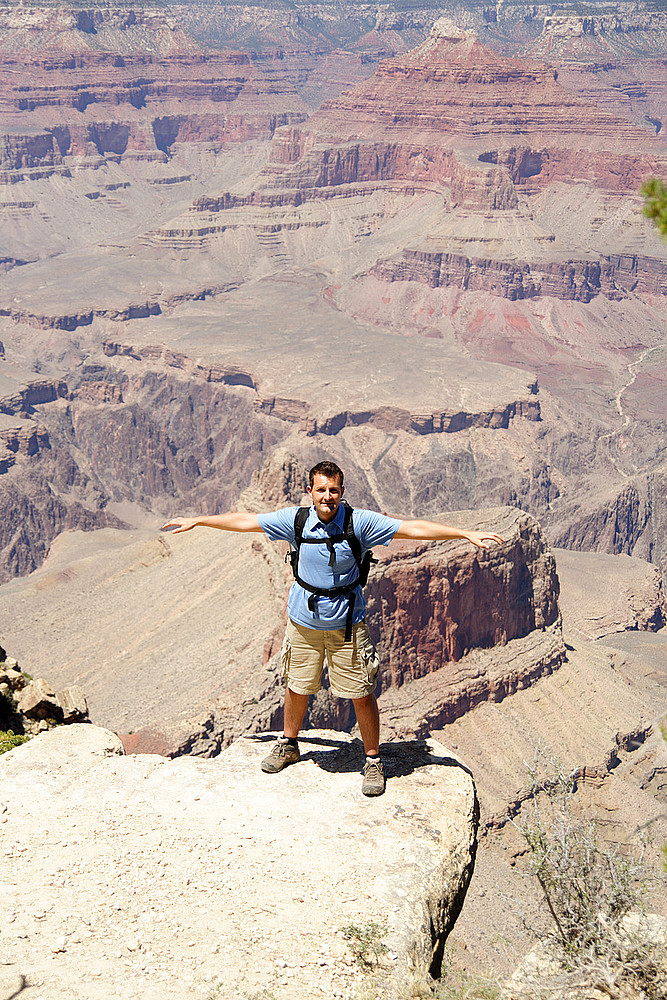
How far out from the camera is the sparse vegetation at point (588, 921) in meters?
11.5

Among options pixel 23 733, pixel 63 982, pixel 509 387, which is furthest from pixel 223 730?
pixel 509 387

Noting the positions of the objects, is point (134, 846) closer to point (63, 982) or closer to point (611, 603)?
point (63, 982)

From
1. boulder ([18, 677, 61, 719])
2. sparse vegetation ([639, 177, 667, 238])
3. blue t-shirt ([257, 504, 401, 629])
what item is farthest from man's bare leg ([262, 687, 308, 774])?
sparse vegetation ([639, 177, 667, 238])

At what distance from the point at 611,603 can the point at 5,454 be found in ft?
318

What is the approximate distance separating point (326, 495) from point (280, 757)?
4579mm

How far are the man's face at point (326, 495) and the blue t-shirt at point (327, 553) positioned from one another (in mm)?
208

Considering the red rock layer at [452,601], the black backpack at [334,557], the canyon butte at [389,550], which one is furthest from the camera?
the red rock layer at [452,601]

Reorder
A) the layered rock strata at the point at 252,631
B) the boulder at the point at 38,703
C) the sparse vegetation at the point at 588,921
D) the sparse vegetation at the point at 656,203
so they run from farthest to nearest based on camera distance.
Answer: the layered rock strata at the point at 252,631 → the boulder at the point at 38,703 → the sparse vegetation at the point at 656,203 → the sparse vegetation at the point at 588,921

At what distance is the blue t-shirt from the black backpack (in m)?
0.05

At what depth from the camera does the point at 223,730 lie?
148 feet

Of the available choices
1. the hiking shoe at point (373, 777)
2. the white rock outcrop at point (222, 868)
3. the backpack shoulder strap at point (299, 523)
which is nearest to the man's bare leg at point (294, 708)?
the white rock outcrop at point (222, 868)

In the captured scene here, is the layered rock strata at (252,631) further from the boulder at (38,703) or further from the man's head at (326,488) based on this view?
the man's head at (326,488)

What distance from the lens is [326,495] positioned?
13688mm

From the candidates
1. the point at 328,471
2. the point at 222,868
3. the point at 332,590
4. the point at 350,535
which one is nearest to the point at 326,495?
the point at 328,471
